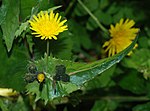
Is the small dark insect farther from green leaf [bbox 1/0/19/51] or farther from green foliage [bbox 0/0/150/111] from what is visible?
green leaf [bbox 1/0/19/51]

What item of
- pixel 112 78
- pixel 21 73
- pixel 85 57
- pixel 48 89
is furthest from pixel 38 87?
pixel 85 57

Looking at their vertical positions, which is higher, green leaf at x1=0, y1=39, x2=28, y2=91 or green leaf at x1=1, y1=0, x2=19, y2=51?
green leaf at x1=1, y1=0, x2=19, y2=51

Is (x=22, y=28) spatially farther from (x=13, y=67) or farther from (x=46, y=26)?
(x=13, y=67)

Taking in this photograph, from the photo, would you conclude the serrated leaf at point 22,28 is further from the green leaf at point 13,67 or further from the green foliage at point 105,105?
the green foliage at point 105,105

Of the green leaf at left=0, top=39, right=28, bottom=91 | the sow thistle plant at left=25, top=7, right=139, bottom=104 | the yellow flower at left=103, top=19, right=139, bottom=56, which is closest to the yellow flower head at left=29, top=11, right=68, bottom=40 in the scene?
the sow thistle plant at left=25, top=7, right=139, bottom=104

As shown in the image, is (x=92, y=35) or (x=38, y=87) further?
(x=92, y=35)

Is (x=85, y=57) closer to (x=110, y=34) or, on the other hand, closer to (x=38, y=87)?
(x=110, y=34)
